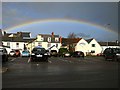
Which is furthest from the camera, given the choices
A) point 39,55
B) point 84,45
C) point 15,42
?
point 84,45

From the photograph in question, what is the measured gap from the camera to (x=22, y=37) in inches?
4451

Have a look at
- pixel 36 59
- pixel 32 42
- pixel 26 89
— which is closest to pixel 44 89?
pixel 26 89

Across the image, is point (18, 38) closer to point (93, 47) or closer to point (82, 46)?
point (82, 46)

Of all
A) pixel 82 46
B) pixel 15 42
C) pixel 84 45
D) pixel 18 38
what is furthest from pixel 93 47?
pixel 15 42

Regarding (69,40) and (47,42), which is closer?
(47,42)

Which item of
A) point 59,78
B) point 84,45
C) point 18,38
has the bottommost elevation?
point 59,78

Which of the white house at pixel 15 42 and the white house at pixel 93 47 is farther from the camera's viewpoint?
the white house at pixel 93 47

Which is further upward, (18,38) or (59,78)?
(18,38)

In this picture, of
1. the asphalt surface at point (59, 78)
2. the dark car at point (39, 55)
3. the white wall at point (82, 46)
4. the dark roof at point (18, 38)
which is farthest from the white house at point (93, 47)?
the asphalt surface at point (59, 78)

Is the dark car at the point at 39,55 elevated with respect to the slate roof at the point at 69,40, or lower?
lower

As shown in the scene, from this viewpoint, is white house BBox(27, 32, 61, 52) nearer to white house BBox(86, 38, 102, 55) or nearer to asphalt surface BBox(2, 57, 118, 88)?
white house BBox(86, 38, 102, 55)

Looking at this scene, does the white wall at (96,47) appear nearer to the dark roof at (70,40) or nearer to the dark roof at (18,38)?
the dark roof at (70,40)

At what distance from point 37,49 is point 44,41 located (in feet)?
240

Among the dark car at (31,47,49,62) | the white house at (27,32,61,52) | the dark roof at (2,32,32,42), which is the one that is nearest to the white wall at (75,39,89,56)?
the white house at (27,32,61,52)
